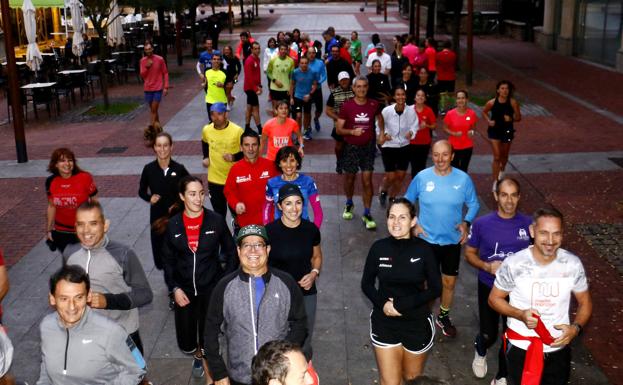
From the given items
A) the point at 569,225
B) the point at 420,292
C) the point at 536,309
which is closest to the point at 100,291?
the point at 420,292

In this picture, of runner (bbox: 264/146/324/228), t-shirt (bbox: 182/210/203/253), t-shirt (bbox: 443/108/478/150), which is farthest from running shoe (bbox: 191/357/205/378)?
t-shirt (bbox: 443/108/478/150)

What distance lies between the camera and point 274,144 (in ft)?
31.6

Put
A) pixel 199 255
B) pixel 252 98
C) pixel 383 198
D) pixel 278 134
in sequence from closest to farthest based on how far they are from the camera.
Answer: pixel 199 255, pixel 278 134, pixel 383 198, pixel 252 98

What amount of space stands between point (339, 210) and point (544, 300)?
647 centimetres

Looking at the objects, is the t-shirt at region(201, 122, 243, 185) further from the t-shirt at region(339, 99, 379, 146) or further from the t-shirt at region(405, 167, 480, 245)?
the t-shirt at region(405, 167, 480, 245)

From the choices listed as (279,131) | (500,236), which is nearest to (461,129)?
(279,131)

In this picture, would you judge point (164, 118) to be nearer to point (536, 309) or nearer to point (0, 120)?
point (0, 120)

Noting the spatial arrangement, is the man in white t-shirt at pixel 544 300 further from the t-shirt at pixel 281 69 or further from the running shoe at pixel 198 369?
the t-shirt at pixel 281 69

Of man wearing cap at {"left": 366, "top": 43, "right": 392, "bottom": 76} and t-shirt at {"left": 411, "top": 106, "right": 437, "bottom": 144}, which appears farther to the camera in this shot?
man wearing cap at {"left": 366, "top": 43, "right": 392, "bottom": 76}

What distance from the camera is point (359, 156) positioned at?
10305 mm

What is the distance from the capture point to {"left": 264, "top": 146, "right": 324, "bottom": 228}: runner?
7.04 meters

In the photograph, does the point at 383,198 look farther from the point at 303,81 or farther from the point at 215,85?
the point at 215,85

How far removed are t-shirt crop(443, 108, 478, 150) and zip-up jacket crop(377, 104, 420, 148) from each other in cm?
65

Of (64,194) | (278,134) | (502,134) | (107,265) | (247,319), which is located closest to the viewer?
(247,319)
